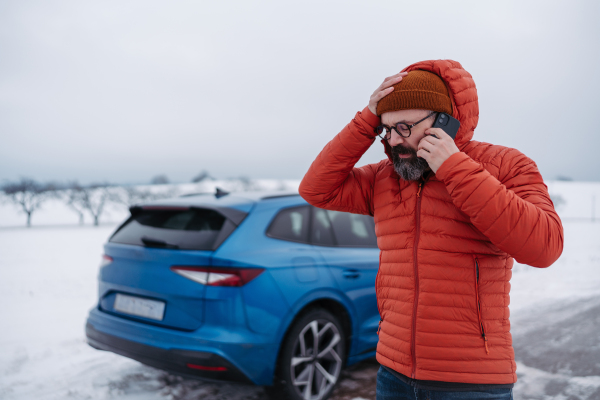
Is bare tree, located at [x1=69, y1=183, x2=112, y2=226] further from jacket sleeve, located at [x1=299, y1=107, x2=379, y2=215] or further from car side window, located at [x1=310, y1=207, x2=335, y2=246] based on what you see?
jacket sleeve, located at [x1=299, y1=107, x2=379, y2=215]

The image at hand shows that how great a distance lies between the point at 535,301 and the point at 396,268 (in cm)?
637

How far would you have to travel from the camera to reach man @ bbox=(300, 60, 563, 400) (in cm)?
137

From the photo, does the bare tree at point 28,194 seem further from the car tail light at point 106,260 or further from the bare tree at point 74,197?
the car tail light at point 106,260

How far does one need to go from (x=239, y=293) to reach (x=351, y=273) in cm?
110

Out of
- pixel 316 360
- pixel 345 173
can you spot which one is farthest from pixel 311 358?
pixel 345 173

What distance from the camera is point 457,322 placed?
1482 millimetres

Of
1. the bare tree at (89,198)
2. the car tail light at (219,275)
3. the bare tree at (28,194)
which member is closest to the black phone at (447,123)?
the car tail light at (219,275)

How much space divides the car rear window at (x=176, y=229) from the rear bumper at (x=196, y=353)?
572 millimetres

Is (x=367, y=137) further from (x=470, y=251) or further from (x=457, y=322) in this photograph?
(x=457, y=322)

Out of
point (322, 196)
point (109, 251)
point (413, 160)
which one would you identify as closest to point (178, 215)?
point (109, 251)

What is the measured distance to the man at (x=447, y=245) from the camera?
1.37 m

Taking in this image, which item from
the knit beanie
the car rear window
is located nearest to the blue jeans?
the knit beanie

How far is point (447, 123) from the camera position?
1487 millimetres

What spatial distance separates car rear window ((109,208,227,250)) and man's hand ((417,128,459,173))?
1849 millimetres
